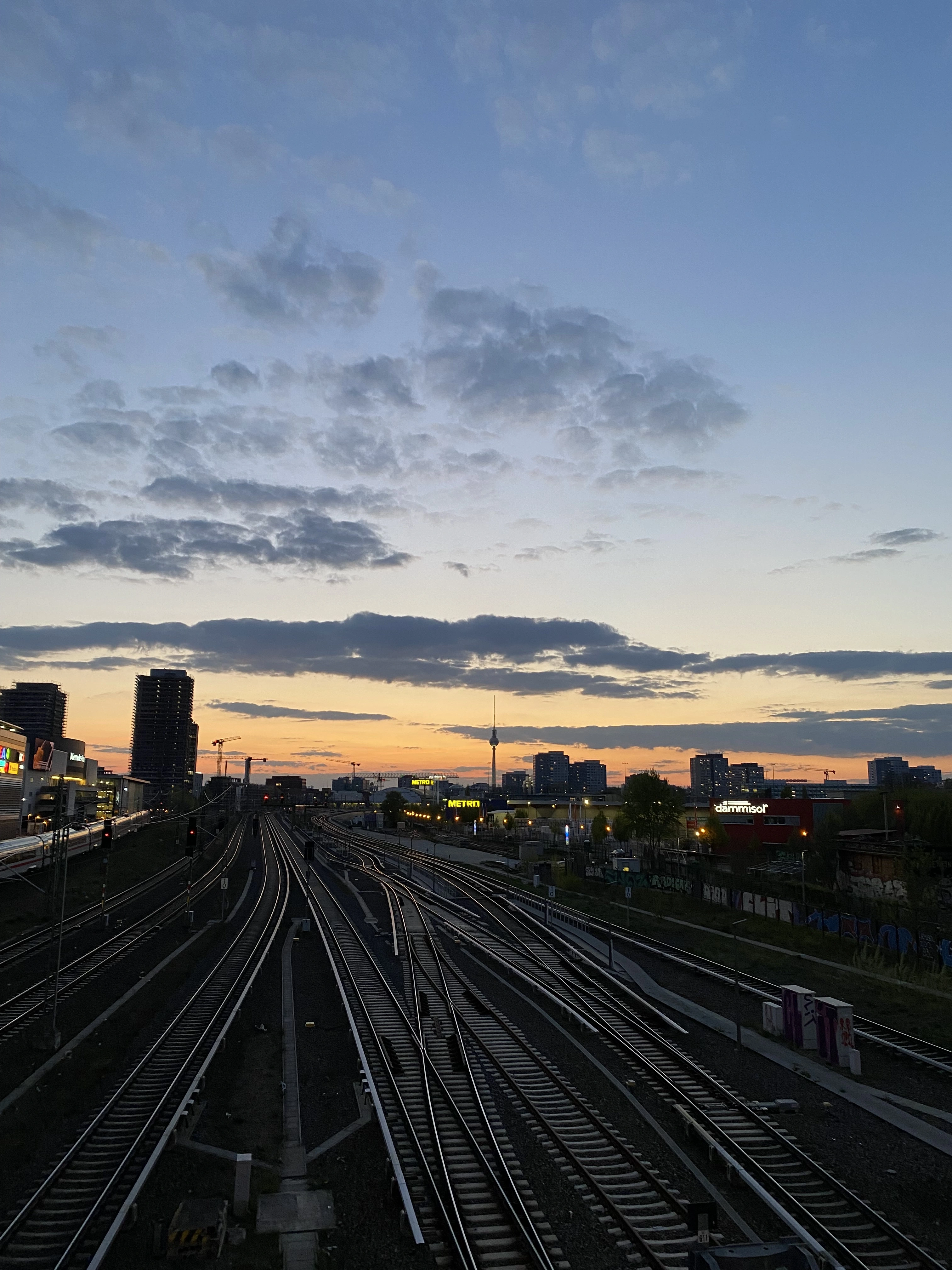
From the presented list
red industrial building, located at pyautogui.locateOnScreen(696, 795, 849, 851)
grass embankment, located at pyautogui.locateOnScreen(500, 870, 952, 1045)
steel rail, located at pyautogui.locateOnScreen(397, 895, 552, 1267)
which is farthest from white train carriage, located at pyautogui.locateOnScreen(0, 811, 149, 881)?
red industrial building, located at pyautogui.locateOnScreen(696, 795, 849, 851)

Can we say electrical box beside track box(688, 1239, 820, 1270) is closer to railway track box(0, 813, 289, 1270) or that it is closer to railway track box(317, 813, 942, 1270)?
railway track box(317, 813, 942, 1270)

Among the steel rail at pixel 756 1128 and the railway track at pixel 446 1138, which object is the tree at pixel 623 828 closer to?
the railway track at pixel 446 1138

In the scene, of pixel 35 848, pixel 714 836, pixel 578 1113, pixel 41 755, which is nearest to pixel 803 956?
pixel 578 1113

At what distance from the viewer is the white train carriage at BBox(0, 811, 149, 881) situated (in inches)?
2208

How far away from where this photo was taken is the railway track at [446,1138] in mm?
13359

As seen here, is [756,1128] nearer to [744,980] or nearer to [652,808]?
[744,980]

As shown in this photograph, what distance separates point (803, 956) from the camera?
40.9m

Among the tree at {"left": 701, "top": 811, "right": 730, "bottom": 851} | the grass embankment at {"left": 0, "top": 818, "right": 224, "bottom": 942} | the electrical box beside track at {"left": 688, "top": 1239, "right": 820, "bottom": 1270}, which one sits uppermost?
the electrical box beside track at {"left": 688, "top": 1239, "right": 820, "bottom": 1270}

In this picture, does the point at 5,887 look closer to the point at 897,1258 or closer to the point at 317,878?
the point at 317,878

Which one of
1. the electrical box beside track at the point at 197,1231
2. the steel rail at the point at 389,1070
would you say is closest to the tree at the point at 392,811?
the steel rail at the point at 389,1070

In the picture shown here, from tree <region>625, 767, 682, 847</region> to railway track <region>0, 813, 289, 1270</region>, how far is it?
241 ft

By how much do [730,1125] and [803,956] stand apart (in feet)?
83.7

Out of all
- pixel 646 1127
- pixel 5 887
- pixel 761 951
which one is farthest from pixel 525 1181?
pixel 5 887

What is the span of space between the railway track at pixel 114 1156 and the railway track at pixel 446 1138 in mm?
4922
